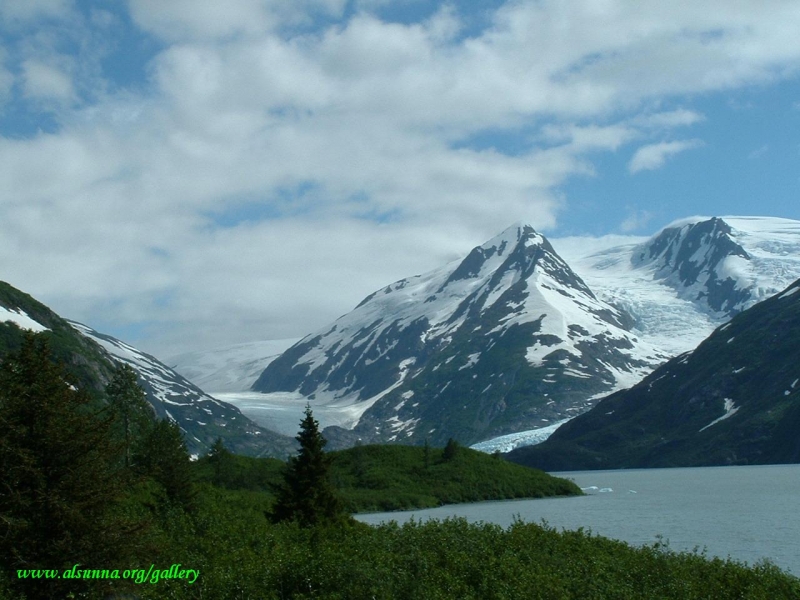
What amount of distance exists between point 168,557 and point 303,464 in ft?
73.3

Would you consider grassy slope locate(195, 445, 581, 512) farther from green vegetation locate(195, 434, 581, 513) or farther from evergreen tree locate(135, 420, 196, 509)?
evergreen tree locate(135, 420, 196, 509)

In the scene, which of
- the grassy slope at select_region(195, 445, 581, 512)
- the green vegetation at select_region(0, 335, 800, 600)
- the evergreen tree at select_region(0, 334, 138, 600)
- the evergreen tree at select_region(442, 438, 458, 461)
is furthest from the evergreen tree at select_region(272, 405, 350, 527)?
the evergreen tree at select_region(442, 438, 458, 461)

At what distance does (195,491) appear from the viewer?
6719 centimetres

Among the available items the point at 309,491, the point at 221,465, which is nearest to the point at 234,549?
the point at 309,491

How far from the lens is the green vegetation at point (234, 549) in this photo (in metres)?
27.7

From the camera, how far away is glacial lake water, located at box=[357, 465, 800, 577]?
215ft

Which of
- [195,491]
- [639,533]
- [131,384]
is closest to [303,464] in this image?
[195,491]

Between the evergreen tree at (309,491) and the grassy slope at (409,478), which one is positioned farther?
the grassy slope at (409,478)

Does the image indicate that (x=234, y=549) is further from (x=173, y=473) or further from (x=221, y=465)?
(x=221, y=465)

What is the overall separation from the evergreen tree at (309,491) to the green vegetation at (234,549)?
12.3ft

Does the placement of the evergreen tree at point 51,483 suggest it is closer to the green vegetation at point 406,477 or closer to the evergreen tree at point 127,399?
the evergreen tree at point 127,399

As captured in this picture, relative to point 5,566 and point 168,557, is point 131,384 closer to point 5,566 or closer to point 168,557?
point 168,557

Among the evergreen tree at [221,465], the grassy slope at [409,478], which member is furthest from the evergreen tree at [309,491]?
the grassy slope at [409,478]

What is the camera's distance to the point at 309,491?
57.5 metres
